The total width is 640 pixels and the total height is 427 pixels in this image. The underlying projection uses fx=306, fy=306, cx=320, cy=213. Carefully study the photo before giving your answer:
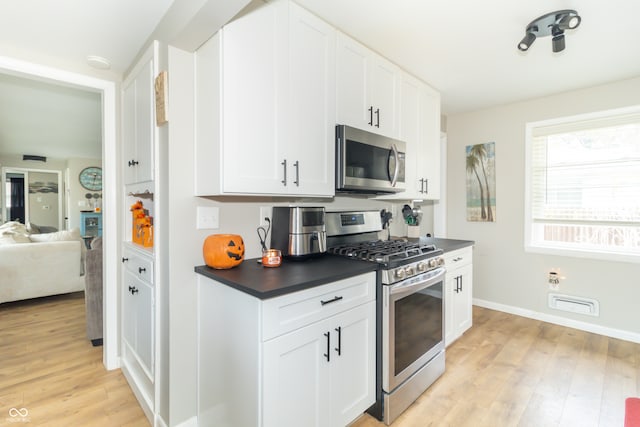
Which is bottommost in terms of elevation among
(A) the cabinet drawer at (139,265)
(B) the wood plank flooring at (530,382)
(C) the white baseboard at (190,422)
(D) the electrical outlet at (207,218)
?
(B) the wood plank flooring at (530,382)

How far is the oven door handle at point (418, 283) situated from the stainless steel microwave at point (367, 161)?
26.6 inches

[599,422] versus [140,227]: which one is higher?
[140,227]

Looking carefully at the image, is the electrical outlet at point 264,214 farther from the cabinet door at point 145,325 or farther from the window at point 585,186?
the window at point 585,186

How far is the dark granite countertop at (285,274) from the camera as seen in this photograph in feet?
4.26

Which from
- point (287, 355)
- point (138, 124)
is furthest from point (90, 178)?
point (287, 355)

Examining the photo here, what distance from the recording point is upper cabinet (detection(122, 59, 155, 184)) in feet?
5.94

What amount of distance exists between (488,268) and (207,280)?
3.33 meters

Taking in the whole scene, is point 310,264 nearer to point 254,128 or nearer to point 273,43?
point 254,128

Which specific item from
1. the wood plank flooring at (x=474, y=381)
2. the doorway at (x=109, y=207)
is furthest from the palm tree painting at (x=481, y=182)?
the doorway at (x=109, y=207)

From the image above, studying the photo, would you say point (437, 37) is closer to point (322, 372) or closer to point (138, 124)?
point (138, 124)

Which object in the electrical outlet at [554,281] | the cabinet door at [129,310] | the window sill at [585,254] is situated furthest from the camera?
the electrical outlet at [554,281]

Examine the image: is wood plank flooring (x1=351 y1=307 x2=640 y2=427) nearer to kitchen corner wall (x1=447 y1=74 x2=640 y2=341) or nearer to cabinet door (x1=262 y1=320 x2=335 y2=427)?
kitchen corner wall (x1=447 y1=74 x2=640 y2=341)

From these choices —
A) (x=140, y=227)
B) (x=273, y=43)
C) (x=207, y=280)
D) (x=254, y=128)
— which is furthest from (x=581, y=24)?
(x=140, y=227)

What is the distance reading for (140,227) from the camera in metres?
2.09
